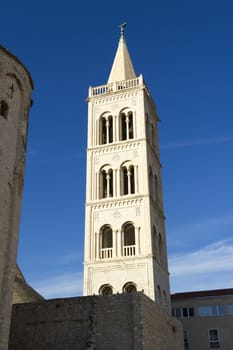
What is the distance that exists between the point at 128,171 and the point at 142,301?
15908 millimetres

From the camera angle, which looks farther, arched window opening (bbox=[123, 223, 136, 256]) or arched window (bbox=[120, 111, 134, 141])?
arched window (bbox=[120, 111, 134, 141])

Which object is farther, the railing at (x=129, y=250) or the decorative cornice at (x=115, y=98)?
the decorative cornice at (x=115, y=98)

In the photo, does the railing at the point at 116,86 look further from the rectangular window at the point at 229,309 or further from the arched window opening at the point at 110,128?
the rectangular window at the point at 229,309

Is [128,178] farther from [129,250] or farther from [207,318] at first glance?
[207,318]

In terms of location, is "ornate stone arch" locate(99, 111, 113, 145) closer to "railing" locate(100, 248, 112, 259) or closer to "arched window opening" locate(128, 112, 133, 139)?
"arched window opening" locate(128, 112, 133, 139)

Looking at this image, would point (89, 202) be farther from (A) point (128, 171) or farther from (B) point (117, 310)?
(B) point (117, 310)

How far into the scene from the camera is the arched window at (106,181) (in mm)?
37844

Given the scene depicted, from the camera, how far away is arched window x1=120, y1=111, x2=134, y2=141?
40000 mm

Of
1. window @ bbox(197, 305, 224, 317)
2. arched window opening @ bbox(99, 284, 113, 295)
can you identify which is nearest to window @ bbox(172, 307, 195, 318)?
window @ bbox(197, 305, 224, 317)

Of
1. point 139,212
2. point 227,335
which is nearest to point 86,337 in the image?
point 139,212

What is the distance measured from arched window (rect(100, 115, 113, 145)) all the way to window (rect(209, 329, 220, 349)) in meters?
19.0

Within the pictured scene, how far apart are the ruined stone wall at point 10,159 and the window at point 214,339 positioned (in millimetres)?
26489

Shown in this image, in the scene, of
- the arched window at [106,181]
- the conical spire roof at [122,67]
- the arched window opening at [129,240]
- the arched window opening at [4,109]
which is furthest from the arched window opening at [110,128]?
the arched window opening at [4,109]

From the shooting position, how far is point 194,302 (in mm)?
43438
